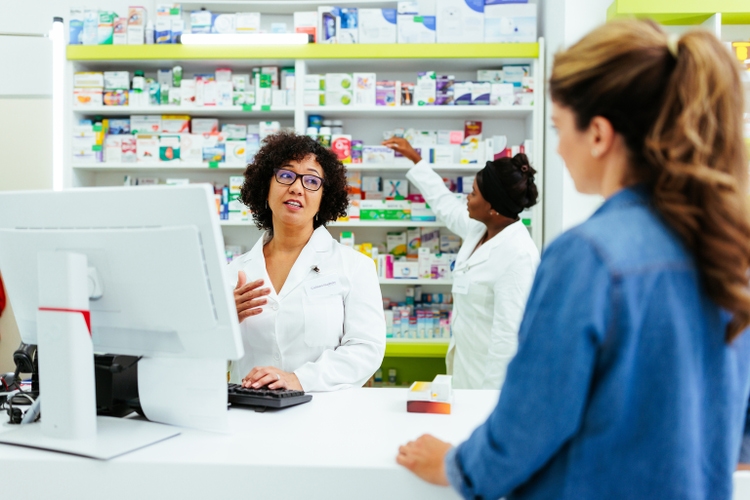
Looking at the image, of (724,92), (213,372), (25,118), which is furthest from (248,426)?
(25,118)

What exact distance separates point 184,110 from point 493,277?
96.1 inches

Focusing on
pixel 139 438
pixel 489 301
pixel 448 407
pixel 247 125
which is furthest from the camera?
pixel 247 125

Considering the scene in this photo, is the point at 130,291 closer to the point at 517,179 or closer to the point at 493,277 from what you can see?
the point at 493,277

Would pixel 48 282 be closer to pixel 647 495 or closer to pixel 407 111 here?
pixel 647 495

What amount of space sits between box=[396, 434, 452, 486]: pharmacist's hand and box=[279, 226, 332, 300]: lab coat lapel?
1.10 metres

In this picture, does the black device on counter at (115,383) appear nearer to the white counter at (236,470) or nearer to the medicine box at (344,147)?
the white counter at (236,470)

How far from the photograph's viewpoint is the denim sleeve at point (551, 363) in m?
0.85

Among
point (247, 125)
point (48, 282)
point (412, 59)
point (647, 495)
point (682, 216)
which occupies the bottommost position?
point (647, 495)

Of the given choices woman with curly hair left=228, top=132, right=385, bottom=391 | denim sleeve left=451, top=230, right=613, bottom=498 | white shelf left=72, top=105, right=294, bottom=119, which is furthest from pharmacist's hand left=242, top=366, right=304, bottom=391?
white shelf left=72, top=105, right=294, bottom=119

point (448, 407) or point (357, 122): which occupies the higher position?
point (357, 122)

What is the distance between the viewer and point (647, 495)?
891 mm

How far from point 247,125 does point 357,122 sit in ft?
2.55

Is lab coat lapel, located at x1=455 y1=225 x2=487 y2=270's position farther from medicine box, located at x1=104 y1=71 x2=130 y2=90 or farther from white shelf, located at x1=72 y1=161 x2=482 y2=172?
medicine box, located at x1=104 y1=71 x2=130 y2=90

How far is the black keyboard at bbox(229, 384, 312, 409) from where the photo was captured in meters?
1.67
